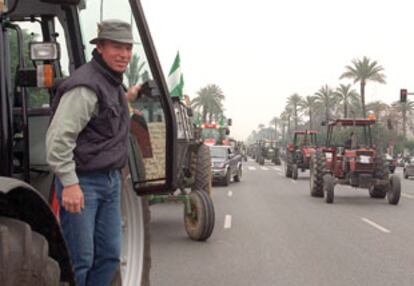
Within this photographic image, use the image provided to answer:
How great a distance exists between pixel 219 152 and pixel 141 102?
67.4 ft

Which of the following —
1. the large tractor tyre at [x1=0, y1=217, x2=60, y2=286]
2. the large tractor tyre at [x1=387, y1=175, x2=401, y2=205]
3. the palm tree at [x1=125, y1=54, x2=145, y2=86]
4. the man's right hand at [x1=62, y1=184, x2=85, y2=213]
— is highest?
the palm tree at [x1=125, y1=54, x2=145, y2=86]

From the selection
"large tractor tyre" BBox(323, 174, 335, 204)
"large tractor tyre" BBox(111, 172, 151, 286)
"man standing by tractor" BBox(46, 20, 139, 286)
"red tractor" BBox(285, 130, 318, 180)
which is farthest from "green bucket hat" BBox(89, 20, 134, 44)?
"red tractor" BBox(285, 130, 318, 180)

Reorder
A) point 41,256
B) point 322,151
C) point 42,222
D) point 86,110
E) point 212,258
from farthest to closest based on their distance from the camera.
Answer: point 322,151 → point 212,258 → point 86,110 → point 42,222 → point 41,256

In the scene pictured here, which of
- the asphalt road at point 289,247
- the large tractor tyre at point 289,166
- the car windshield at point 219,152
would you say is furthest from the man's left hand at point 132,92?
the large tractor tyre at point 289,166

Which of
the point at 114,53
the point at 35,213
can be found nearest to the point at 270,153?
the point at 114,53

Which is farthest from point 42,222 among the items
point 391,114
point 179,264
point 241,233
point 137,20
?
point 391,114

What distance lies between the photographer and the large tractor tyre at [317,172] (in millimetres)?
17125

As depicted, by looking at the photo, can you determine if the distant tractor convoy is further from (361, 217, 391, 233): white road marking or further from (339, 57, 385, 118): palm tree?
(361, 217, 391, 233): white road marking

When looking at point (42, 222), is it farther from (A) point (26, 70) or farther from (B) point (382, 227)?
(B) point (382, 227)

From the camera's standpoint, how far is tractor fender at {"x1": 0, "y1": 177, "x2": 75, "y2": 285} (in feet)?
8.61

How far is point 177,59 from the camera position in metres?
11.8

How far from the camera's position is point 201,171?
12.0 metres

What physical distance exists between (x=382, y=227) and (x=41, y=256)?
9936mm

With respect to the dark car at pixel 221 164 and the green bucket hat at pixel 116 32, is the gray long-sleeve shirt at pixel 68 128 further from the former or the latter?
the dark car at pixel 221 164
